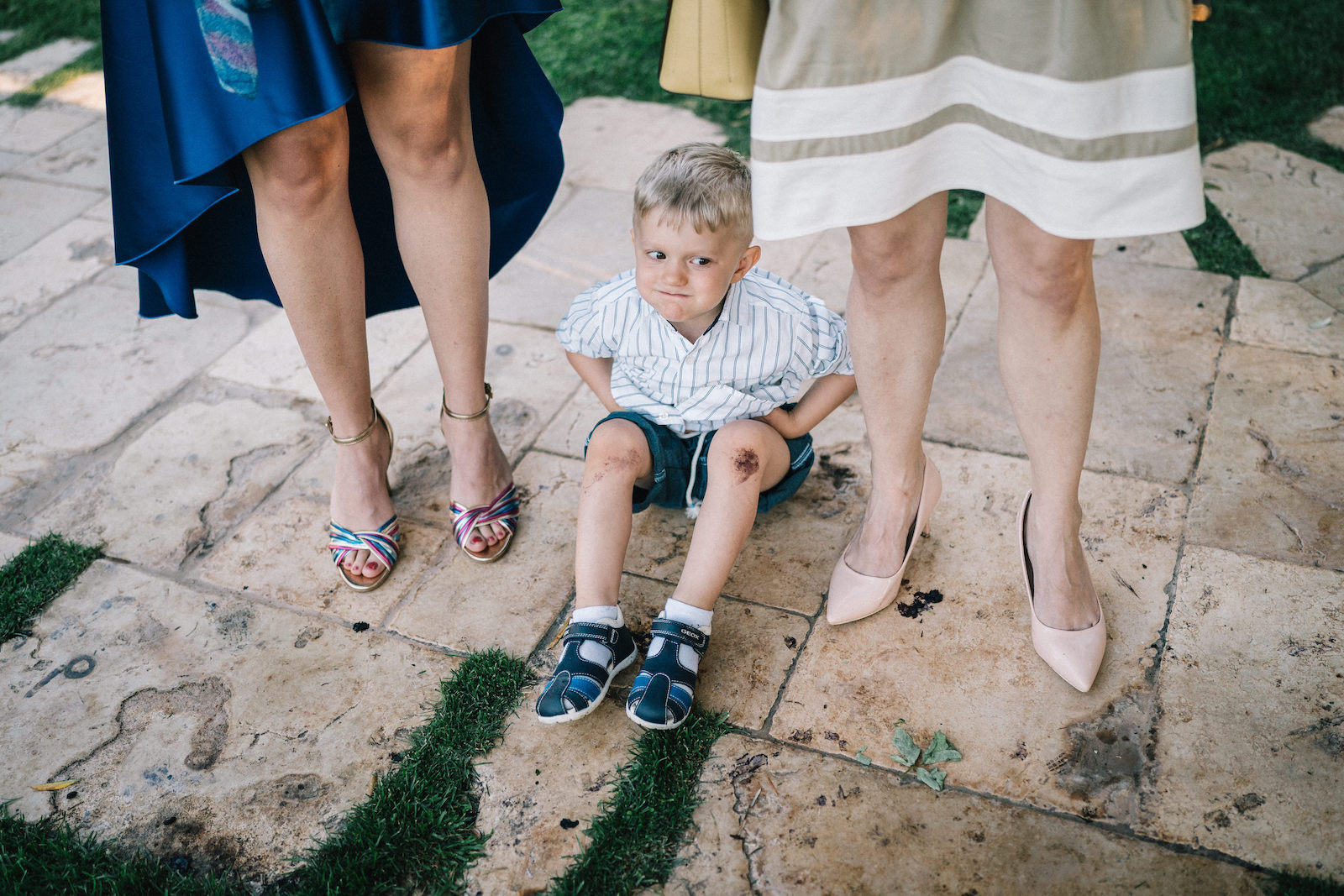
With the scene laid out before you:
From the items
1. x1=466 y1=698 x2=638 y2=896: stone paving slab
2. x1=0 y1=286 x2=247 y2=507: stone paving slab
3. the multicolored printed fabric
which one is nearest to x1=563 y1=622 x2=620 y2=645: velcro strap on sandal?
x1=466 y1=698 x2=638 y2=896: stone paving slab

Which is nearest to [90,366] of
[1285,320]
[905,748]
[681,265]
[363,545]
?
[363,545]

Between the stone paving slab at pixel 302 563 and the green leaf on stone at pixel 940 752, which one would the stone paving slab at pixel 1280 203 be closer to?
the green leaf on stone at pixel 940 752

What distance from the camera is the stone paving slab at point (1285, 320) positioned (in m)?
2.16

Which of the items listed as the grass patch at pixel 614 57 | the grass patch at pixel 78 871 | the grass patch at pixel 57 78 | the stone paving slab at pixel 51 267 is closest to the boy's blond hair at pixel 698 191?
the grass patch at pixel 78 871

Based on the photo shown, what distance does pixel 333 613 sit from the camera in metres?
1.73

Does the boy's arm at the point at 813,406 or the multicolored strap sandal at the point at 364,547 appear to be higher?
the boy's arm at the point at 813,406

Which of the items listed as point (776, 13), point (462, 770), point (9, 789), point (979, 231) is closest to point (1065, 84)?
point (776, 13)

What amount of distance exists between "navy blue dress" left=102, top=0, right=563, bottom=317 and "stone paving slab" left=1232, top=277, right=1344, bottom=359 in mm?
1610

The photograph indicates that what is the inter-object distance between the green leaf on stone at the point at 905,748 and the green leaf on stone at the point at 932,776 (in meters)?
0.02

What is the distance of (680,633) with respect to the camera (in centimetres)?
152

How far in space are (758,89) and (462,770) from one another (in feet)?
3.45

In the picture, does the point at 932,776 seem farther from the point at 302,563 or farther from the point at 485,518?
the point at 302,563

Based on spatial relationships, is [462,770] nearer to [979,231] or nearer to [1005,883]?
[1005,883]

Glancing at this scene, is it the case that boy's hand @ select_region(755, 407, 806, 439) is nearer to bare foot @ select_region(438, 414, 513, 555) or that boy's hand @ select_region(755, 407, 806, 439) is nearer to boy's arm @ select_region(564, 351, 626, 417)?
boy's arm @ select_region(564, 351, 626, 417)
